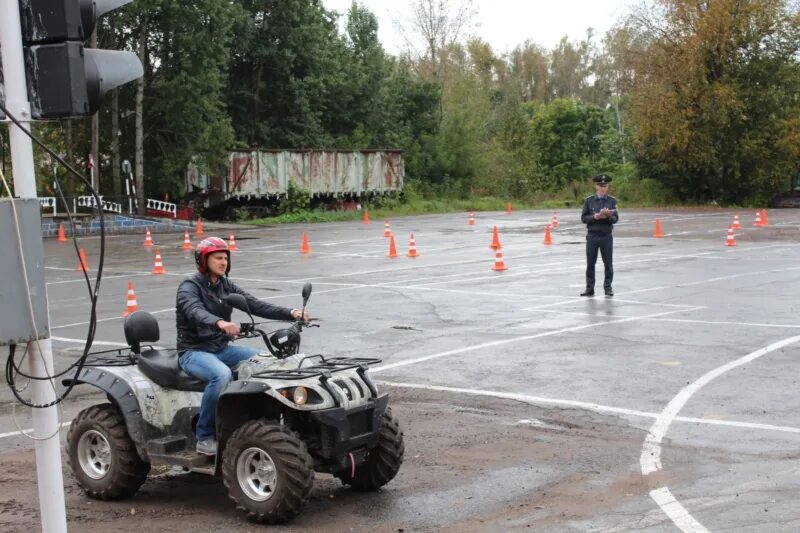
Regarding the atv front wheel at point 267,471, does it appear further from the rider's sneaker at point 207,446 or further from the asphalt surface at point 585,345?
the asphalt surface at point 585,345

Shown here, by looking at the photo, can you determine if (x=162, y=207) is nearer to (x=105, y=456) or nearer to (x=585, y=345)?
(x=585, y=345)

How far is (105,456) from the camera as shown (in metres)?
7.47

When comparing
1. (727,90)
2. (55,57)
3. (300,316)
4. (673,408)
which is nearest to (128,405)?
(300,316)

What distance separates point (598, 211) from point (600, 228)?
324 millimetres

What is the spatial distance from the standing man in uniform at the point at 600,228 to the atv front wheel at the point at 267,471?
12695 mm

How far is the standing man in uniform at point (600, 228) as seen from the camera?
61.2 feet

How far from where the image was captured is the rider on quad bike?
23.1 ft

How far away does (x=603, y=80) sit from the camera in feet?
372

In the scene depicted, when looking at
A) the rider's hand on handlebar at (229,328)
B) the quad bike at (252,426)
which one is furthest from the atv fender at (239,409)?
Answer: the rider's hand on handlebar at (229,328)

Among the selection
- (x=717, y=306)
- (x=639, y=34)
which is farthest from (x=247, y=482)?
(x=639, y=34)

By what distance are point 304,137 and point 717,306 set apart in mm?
44074

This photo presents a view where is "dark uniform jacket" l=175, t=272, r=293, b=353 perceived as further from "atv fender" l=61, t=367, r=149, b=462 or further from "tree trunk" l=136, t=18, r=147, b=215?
"tree trunk" l=136, t=18, r=147, b=215

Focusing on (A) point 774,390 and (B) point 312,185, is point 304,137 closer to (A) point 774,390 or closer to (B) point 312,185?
(B) point 312,185

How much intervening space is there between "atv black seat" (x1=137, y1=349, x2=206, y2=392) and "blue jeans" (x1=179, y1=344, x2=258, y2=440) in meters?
0.08
